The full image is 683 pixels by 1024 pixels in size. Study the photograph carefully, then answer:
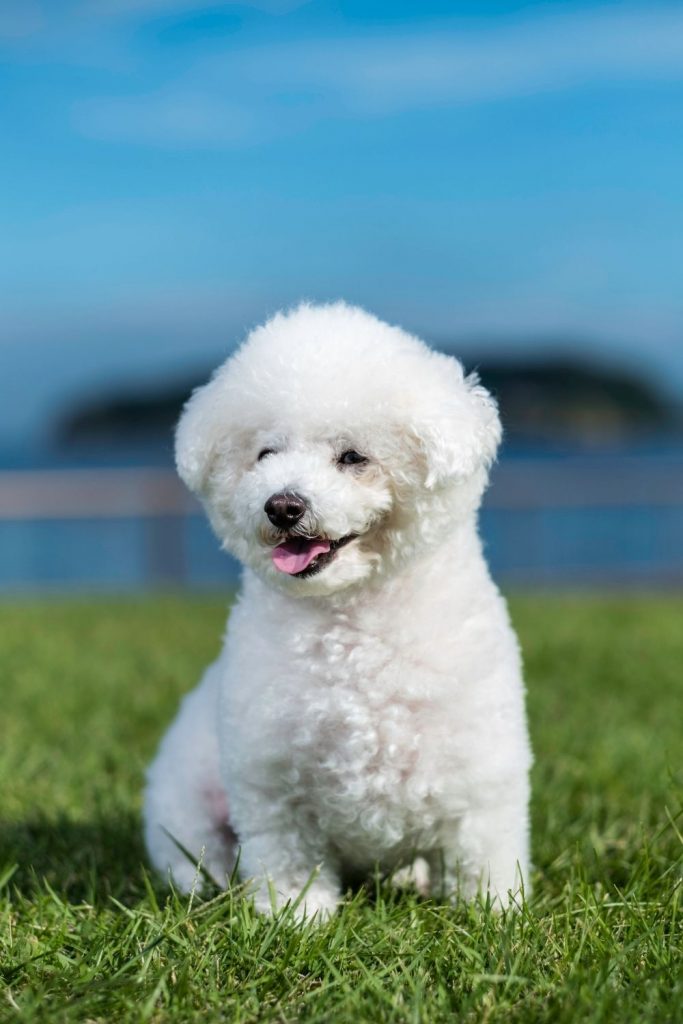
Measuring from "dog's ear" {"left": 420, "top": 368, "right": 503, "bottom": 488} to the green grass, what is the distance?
38.9 inches

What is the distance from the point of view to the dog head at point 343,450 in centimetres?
258

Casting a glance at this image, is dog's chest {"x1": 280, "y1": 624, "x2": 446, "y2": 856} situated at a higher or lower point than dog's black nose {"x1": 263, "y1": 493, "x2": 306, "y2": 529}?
lower

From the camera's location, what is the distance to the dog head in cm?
258

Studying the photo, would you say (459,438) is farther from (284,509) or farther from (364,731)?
(364,731)

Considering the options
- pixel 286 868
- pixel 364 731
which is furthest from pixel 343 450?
pixel 286 868

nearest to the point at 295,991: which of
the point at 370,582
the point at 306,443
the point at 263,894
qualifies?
the point at 263,894

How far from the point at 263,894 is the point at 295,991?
47 centimetres

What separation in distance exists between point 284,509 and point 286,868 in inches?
35.9

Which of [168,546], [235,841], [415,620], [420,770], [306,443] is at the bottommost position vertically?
[168,546]

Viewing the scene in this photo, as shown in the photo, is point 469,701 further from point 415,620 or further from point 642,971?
point 642,971

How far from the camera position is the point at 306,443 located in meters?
2.67

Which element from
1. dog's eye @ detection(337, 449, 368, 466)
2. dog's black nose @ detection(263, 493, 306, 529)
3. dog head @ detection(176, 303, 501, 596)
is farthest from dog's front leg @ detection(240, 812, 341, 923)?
dog's eye @ detection(337, 449, 368, 466)

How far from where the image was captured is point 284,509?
8.25 ft

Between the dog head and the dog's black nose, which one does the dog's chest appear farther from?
the dog's black nose
